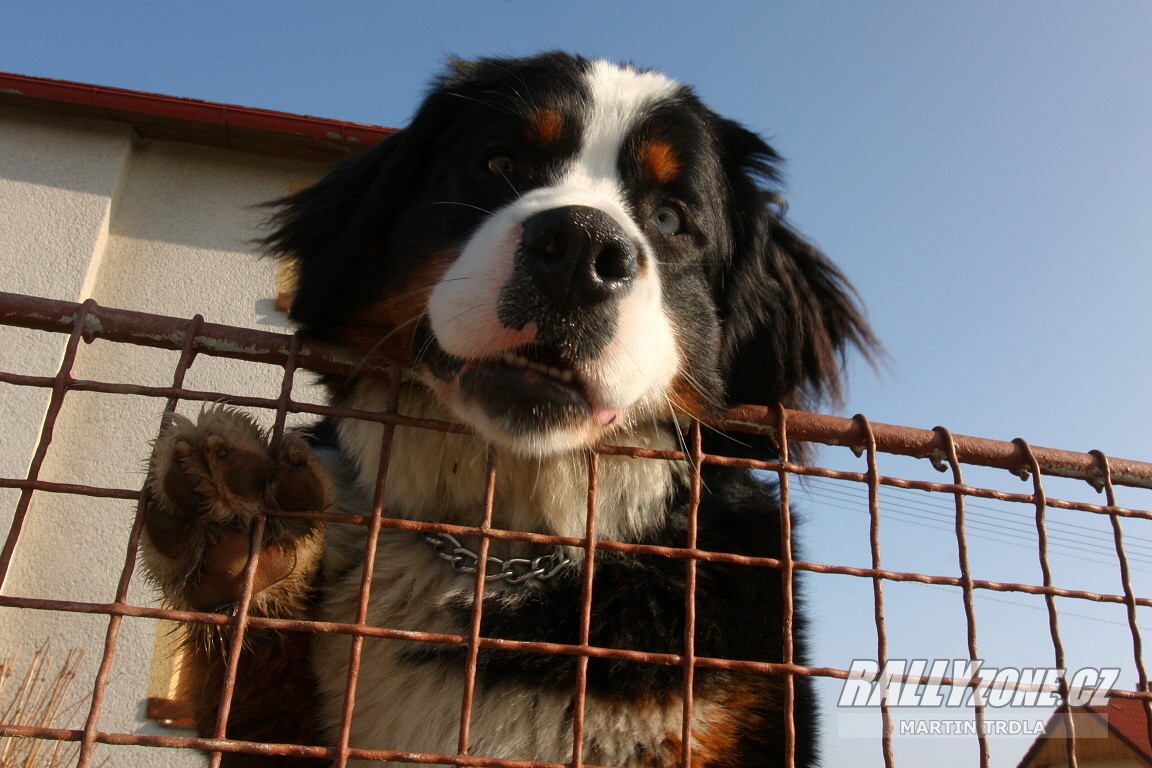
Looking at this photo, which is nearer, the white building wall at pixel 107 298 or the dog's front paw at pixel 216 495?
the dog's front paw at pixel 216 495

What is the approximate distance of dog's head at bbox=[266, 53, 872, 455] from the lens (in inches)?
70.6

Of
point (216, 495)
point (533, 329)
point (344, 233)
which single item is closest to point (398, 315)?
point (344, 233)

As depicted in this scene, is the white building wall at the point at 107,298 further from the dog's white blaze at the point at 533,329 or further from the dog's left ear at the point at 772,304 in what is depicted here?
the dog's white blaze at the point at 533,329

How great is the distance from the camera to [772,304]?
8.71 ft

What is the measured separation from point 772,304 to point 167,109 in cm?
681

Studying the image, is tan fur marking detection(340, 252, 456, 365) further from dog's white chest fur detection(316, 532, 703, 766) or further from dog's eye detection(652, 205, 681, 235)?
dog's eye detection(652, 205, 681, 235)

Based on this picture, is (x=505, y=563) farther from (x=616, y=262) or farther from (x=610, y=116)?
(x=610, y=116)

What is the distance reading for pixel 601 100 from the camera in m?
2.45

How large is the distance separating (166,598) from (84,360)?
5.92m

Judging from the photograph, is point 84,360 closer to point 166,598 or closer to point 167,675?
point 167,675

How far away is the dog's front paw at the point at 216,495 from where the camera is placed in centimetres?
169

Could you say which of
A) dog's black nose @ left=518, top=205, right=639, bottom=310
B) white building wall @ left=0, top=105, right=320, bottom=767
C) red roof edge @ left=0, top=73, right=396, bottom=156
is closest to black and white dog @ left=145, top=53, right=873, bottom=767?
dog's black nose @ left=518, top=205, right=639, bottom=310

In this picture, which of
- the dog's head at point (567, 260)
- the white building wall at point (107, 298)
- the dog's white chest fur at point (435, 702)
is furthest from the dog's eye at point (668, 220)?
the white building wall at point (107, 298)

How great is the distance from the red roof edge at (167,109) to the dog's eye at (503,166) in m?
5.57
